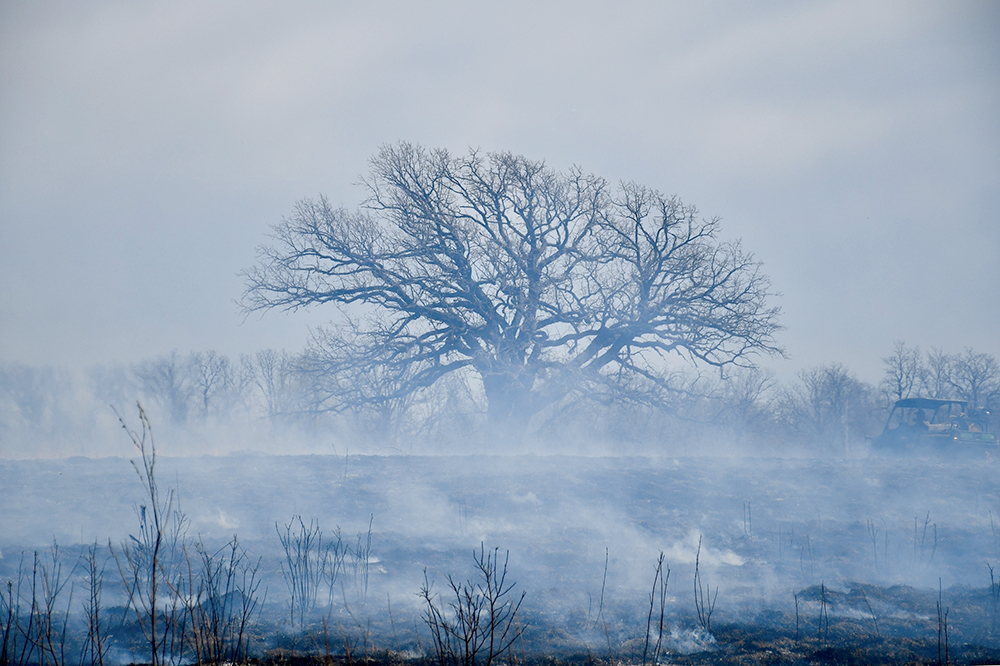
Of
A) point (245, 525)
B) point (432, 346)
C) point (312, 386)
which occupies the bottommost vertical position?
point (245, 525)

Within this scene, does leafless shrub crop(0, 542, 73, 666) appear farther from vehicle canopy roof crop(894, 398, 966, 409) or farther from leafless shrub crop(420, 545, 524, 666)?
vehicle canopy roof crop(894, 398, 966, 409)

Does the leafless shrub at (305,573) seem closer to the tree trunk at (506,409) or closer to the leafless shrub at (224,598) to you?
the leafless shrub at (224,598)

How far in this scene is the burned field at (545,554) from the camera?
18.5 ft

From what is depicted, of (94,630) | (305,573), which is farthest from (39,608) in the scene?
(305,573)

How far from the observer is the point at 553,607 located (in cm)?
646

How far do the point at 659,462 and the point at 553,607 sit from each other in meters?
6.49

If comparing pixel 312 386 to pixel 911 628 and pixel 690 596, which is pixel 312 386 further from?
pixel 911 628

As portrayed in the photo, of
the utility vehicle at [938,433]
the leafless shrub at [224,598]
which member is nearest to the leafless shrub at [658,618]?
the leafless shrub at [224,598]

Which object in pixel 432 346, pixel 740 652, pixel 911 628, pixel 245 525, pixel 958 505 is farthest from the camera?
pixel 432 346

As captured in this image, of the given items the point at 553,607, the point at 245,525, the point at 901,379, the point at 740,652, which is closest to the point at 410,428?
the point at 245,525

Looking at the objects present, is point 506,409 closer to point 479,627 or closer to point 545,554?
point 545,554

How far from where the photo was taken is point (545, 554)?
305 inches

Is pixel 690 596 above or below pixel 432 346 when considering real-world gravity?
below

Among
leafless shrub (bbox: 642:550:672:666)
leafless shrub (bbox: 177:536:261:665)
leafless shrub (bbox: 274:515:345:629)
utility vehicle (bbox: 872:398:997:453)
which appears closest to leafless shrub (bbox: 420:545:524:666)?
leafless shrub (bbox: 642:550:672:666)
